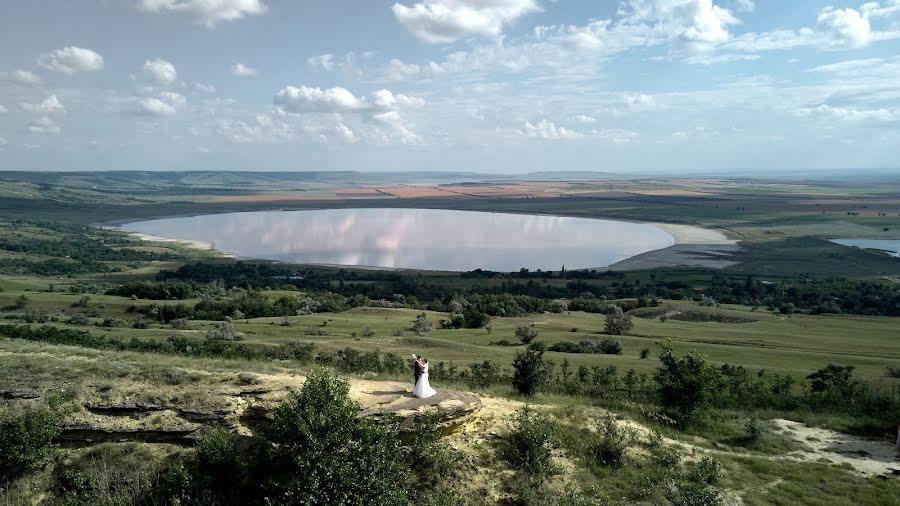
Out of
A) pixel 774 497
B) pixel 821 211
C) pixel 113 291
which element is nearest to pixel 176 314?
pixel 113 291

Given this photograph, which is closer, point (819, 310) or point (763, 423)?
point (763, 423)

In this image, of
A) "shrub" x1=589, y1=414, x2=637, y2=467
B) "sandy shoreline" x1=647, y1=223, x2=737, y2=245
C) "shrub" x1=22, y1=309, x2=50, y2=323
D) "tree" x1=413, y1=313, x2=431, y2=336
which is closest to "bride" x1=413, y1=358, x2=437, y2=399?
"shrub" x1=589, y1=414, x2=637, y2=467

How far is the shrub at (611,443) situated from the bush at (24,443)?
547 inches

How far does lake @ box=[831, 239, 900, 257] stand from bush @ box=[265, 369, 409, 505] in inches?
5332

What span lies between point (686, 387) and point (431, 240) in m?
129

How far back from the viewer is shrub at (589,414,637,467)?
15180mm

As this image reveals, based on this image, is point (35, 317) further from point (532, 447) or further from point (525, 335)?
point (532, 447)

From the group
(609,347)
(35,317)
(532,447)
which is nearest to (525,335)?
(609,347)

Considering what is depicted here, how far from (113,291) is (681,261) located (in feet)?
319

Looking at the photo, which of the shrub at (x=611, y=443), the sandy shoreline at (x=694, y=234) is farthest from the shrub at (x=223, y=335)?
the sandy shoreline at (x=694, y=234)

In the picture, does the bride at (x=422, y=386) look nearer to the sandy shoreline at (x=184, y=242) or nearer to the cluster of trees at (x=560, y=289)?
the cluster of trees at (x=560, y=289)

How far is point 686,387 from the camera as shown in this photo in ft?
63.1

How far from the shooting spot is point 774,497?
47.0 ft

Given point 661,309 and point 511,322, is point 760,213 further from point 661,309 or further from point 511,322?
point 511,322
